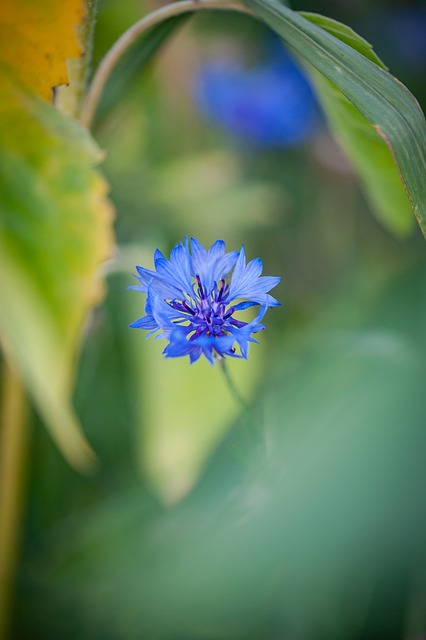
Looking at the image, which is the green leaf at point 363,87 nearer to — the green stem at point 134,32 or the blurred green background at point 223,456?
A: the green stem at point 134,32

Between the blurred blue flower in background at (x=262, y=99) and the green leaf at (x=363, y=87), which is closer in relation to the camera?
the green leaf at (x=363, y=87)

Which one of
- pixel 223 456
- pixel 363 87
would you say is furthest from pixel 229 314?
pixel 223 456

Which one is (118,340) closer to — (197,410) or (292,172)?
(197,410)

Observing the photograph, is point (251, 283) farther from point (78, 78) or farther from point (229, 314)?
point (78, 78)

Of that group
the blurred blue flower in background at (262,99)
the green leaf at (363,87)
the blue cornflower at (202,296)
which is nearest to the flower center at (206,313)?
the blue cornflower at (202,296)

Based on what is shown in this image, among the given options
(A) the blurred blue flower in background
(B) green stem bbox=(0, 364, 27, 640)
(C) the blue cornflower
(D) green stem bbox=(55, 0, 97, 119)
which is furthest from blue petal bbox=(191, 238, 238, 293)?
(A) the blurred blue flower in background

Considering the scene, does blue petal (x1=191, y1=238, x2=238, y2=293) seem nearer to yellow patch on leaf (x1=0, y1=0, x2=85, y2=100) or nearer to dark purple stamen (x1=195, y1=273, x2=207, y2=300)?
dark purple stamen (x1=195, y1=273, x2=207, y2=300)
